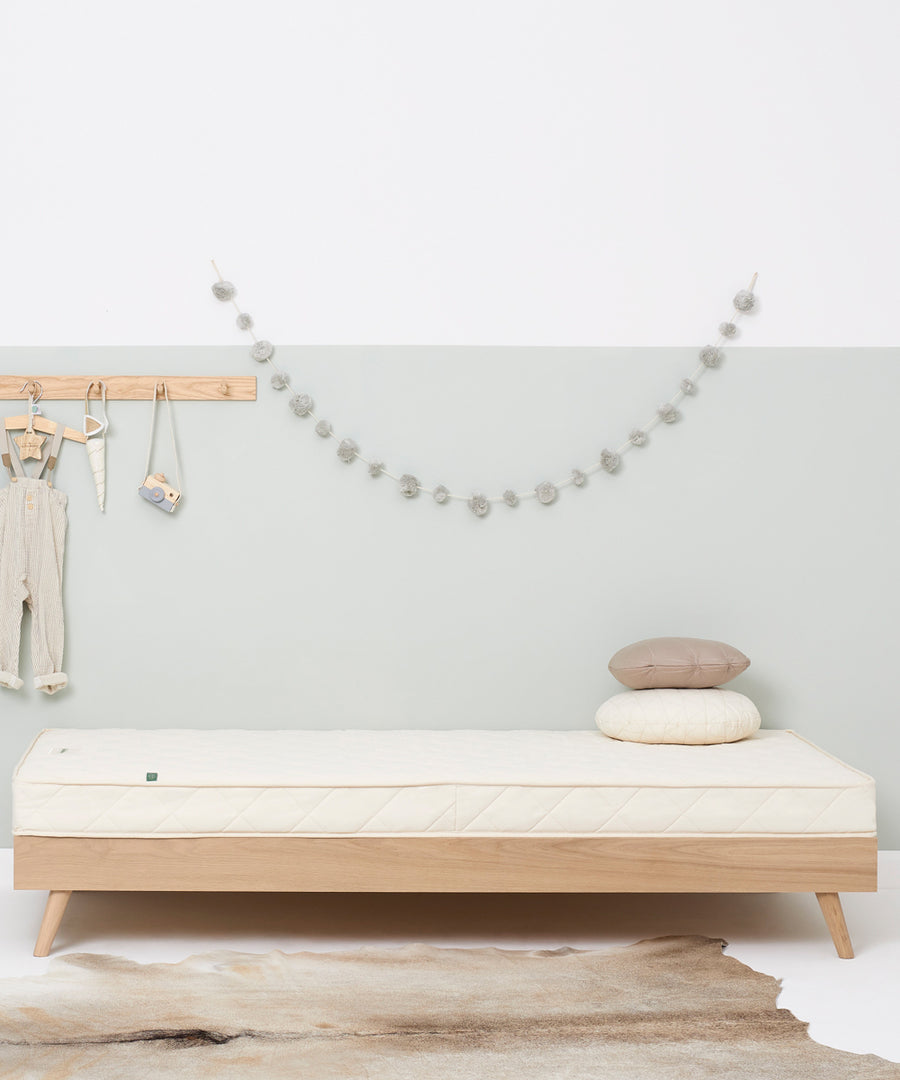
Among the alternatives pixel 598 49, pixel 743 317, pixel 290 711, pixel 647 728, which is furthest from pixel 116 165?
pixel 647 728

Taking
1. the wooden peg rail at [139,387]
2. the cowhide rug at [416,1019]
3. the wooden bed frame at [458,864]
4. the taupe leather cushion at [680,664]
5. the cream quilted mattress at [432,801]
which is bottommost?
the cowhide rug at [416,1019]

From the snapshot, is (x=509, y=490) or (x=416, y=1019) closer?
(x=416, y=1019)

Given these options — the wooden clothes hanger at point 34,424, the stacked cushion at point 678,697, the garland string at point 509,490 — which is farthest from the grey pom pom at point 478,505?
the wooden clothes hanger at point 34,424

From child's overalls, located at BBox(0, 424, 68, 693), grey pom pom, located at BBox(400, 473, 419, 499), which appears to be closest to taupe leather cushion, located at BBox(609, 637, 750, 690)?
grey pom pom, located at BBox(400, 473, 419, 499)

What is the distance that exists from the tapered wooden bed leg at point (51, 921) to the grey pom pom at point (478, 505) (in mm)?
1431

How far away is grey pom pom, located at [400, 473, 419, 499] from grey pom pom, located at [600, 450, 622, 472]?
540 millimetres

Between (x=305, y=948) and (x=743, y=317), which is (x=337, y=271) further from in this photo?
(x=305, y=948)

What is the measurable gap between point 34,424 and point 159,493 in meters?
0.40

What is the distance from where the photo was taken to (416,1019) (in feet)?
6.42

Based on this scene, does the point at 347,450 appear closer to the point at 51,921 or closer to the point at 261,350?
the point at 261,350

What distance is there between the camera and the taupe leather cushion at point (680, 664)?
8.55 ft

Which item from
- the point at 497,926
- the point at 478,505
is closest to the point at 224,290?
the point at 478,505

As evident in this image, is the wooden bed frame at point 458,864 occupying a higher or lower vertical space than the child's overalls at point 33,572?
lower

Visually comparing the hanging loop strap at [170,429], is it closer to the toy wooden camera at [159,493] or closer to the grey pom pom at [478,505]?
the toy wooden camera at [159,493]
